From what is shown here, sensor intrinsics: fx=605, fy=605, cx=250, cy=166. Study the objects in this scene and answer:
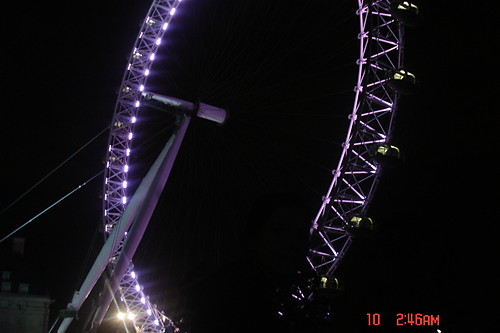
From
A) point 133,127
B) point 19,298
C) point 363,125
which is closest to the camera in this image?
Result: point 363,125

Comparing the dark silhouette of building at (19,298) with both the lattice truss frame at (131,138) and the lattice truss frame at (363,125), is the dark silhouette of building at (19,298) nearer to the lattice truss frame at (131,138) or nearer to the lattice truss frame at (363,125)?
the lattice truss frame at (131,138)

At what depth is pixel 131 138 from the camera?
13.7 metres

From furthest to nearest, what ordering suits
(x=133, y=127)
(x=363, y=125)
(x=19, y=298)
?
(x=19, y=298) → (x=133, y=127) → (x=363, y=125)

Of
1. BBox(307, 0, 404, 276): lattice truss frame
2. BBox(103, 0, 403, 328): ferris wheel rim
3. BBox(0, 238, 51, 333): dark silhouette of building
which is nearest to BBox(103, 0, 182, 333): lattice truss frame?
BBox(103, 0, 403, 328): ferris wheel rim

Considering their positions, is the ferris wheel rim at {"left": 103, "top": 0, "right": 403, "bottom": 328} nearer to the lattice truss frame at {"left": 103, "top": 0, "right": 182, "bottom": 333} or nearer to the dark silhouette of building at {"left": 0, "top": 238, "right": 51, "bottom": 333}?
the lattice truss frame at {"left": 103, "top": 0, "right": 182, "bottom": 333}

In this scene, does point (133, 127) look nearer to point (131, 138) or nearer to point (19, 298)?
point (131, 138)

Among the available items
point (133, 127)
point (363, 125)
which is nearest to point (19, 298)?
point (133, 127)

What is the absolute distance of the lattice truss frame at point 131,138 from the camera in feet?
43.3

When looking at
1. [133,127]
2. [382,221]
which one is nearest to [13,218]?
[133,127]

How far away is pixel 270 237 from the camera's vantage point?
55.3 inches

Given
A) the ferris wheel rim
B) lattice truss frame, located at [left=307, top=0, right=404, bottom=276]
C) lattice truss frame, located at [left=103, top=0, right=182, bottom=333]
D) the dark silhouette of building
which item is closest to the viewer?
lattice truss frame, located at [left=307, top=0, right=404, bottom=276]

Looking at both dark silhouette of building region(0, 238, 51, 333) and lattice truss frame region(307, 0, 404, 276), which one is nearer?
lattice truss frame region(307, 0, 404, 276)

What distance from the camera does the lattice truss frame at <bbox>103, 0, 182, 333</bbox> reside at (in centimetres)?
1321

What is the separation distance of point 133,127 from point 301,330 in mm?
12655
